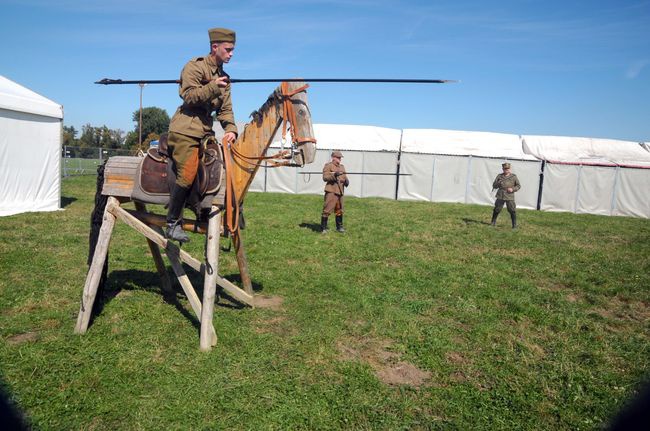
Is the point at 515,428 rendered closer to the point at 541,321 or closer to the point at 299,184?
the point at 541,321

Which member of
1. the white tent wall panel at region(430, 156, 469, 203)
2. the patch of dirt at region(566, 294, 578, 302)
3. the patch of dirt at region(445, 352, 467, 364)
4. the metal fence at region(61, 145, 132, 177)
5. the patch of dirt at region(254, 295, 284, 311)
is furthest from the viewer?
the metal fence at region(61, 145, 132, 177)

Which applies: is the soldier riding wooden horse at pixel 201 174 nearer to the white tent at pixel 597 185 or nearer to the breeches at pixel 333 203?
the breeches at pixel 333 203

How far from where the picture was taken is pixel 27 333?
4.89 meters

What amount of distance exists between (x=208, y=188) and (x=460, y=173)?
2130 cm

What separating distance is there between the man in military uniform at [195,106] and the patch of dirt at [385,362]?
2180 mm

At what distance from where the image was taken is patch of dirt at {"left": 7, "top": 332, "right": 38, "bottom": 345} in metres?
4.63

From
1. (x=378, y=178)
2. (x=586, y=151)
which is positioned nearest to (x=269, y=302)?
(x=378, y=178)

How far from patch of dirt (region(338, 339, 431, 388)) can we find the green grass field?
23 millimetres

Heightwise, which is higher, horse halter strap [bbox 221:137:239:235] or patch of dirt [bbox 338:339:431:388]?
horse halter strap [bbox 221:137:239:235]

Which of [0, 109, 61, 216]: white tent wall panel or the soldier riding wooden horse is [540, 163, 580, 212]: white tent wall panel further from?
[0, 109, 61, 216]: white tent wall panel

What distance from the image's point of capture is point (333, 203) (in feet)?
41.1

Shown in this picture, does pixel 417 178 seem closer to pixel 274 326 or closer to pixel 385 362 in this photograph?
pixel 274 326

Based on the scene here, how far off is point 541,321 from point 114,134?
51.8 meters

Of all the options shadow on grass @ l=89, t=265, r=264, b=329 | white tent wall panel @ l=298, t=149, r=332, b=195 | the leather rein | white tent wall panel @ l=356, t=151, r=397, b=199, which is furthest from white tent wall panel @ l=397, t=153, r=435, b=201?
the leather rein
